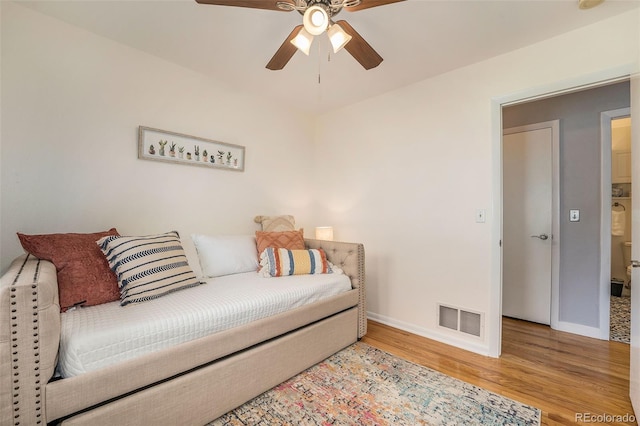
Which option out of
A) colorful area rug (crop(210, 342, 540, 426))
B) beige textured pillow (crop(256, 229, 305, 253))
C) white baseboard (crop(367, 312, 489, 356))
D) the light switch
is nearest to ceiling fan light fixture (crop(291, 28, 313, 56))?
beige textured pillow (crop(256, 229, 305, 253))

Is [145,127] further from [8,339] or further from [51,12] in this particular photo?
[8,339]

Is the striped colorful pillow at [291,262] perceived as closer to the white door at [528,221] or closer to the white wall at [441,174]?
the white wall at [441,174]

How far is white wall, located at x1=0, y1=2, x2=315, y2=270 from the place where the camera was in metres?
1.76

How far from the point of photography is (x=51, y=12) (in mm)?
1813

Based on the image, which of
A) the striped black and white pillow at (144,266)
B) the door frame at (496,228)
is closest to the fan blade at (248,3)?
the striped black and white pillow at (144,266)

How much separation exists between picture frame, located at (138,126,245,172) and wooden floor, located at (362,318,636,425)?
7.11 ft

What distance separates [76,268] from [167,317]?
2.06 ft

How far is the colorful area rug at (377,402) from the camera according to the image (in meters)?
1.51

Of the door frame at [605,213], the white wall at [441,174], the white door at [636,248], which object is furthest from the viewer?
the door frame at [605,213]

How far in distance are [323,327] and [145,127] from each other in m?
2.13

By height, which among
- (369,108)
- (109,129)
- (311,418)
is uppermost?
(369,108)

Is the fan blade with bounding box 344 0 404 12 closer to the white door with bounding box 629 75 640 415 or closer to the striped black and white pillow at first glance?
the white door with bounding box 629 75 640 415

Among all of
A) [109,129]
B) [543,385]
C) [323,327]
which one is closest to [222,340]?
[323,327]

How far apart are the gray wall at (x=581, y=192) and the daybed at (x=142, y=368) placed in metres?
2.45
